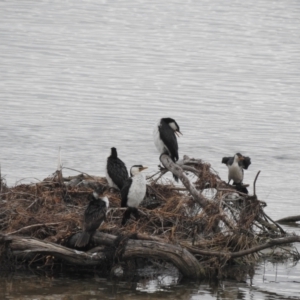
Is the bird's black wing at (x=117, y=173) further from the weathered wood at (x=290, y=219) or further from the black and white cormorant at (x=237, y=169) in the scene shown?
the weathered wood at (x=290, y=219)

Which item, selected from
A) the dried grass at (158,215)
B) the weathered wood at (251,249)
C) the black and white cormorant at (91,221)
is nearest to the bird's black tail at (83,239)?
the black and white cormorant at (91,221)

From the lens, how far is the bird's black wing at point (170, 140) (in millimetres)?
16219

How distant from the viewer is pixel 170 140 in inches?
639

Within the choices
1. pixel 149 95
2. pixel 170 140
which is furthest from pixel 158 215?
pixel 149 95

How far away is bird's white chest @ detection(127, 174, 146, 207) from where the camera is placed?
560 inches

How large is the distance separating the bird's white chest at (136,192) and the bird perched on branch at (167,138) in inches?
71.6

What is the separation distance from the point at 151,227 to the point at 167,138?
2.27m

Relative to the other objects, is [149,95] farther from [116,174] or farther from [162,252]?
[162,252]

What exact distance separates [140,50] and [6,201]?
1192 inches

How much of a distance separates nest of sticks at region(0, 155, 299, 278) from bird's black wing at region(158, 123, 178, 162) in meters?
0.43

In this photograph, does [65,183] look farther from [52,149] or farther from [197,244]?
[52,149]

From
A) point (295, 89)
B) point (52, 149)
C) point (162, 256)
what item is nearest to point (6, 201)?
point (162, 256)

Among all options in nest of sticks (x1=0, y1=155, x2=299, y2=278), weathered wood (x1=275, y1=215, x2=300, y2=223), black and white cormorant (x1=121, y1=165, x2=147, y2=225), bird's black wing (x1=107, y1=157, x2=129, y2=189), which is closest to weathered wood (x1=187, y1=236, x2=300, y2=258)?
nest of sticks (x1=0, y1=155, x2=299, y2=278)

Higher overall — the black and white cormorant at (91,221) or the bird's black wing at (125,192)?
the bird's black wing at (125,192)
